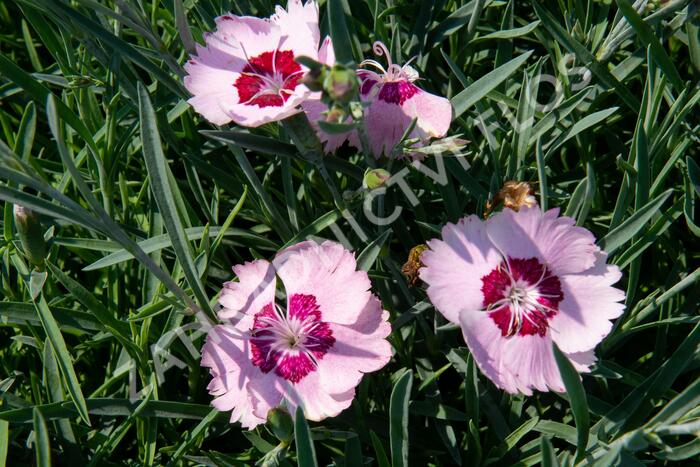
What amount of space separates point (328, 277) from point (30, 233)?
71cm

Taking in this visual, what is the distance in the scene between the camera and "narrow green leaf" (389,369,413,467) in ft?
4.56

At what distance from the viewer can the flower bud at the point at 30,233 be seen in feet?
5.05

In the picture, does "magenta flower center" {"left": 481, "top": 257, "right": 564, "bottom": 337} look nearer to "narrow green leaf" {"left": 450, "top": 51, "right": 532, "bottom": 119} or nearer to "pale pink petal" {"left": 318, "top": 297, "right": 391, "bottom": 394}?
"pale pink petal" {"left": 318, "top": 297, "right": 391, "bottom": 394}

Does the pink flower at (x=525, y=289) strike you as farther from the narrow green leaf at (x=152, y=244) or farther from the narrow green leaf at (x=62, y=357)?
the narrow green leaf at (x=62, y=357)

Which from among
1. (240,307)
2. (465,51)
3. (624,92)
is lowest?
(240,307)

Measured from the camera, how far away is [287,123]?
1.38m

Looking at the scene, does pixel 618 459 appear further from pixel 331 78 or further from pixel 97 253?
pixel 97 253

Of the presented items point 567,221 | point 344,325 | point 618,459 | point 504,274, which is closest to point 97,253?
point 344,325

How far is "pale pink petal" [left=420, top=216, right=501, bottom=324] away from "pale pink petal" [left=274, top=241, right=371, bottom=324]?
155 millimetres

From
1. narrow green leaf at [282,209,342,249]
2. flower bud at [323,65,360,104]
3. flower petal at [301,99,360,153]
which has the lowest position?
flower bud at [323,65,360,104]

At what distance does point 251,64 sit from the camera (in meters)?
1.58

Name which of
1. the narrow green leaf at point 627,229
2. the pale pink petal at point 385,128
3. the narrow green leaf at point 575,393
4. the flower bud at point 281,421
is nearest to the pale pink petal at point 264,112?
the pale pink petal at point 385,128

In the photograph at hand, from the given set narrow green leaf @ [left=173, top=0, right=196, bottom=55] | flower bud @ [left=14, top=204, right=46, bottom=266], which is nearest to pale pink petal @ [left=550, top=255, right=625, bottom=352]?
narrow green leaf @ [left=173, top=0, right=196, bottom=55]

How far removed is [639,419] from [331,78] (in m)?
1.05
